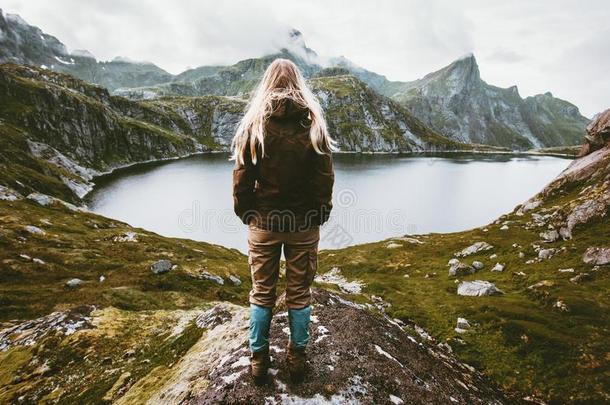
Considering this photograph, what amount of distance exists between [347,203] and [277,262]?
105947mm

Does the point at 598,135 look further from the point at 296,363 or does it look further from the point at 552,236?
the point at 296,363

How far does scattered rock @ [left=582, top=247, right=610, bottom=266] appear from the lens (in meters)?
25.4

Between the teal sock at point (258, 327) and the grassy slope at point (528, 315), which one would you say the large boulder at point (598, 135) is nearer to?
the grassy slope at point (528, 315)

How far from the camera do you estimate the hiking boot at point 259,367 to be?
6.94 m

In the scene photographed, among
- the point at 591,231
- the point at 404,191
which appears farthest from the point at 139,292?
the point at 404,191

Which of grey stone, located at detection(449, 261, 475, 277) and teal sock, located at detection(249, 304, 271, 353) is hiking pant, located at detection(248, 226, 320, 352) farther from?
grey stone, located at detection(449, 261, 475, 277)

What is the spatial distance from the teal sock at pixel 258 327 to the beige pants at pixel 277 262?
144mm

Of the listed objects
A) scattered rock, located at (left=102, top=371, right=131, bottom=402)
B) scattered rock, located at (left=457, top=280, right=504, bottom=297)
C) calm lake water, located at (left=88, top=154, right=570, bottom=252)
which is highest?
scattered rock, located at (left=102, top=371, right=131, bottom=402)

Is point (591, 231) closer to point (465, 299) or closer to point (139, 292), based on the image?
point (465, 299)

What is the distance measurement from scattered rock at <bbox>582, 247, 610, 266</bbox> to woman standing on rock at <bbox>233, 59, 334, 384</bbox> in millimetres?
28303

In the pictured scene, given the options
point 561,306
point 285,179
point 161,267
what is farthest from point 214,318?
point 161,267

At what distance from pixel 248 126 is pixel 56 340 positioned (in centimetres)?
988

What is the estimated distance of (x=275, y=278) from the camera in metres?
7.18

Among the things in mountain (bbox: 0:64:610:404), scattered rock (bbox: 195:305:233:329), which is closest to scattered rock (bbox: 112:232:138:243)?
mountain (bbox: 0:64:610:404)
